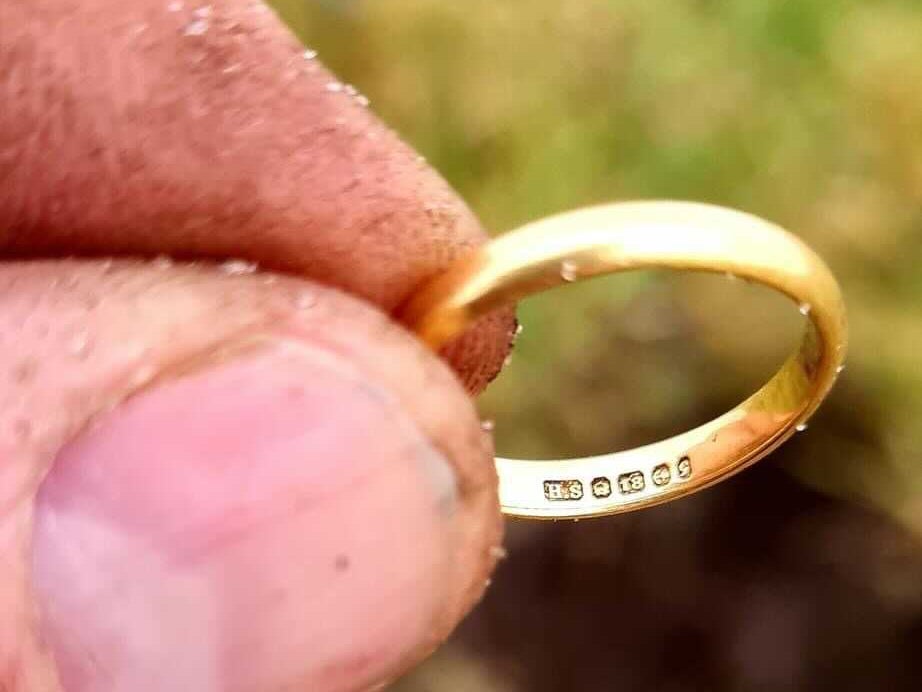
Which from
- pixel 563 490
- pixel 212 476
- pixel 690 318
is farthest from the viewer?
pixel 690 318

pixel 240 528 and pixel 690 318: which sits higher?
pixel 240 528

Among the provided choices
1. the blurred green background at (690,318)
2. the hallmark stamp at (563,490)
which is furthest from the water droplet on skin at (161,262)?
the blurred green background at (690,318)

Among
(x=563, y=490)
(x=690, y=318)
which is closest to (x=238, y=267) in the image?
(x=563, y=490)

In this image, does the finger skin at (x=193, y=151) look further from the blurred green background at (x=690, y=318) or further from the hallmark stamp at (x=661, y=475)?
the blurred green background at (x=690, y=318)

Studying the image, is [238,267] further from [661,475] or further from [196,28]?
[661,475]

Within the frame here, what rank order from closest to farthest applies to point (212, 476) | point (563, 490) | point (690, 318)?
point (212, 476)
point (563, 490)
point (690, 318)

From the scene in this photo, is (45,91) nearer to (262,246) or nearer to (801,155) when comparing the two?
(262,246)

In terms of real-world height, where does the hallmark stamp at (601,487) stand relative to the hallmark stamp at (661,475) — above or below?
below

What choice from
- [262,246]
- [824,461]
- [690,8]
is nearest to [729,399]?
[824,461]
